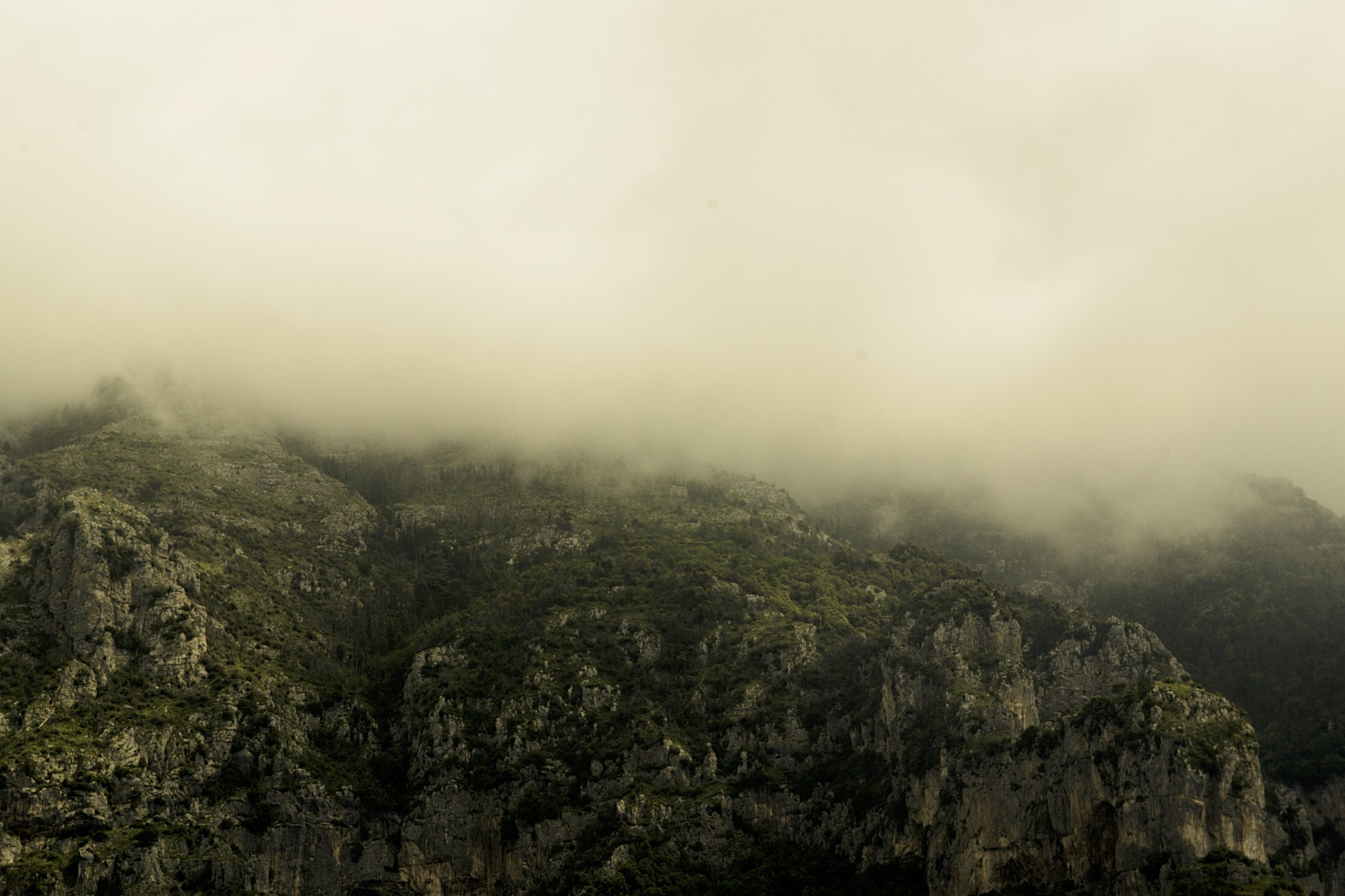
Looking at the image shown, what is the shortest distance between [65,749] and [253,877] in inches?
1421

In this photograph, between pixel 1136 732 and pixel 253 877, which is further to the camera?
pixel 253 877

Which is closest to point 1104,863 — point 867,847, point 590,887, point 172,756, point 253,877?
point 867,847

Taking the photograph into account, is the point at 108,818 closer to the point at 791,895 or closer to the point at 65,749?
the point at 65,749

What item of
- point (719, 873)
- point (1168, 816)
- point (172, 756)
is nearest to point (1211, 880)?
point (1168, 816)

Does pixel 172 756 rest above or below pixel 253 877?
above

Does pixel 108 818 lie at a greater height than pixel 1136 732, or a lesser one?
lesser

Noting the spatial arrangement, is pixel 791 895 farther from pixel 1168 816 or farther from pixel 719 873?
pixel 1168 816

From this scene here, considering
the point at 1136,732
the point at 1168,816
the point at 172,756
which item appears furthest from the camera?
the point at 172,756

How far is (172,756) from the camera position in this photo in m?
198

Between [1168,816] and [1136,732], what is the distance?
1430cm

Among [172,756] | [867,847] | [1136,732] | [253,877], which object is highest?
[1136,732]

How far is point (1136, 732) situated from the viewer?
16988cm

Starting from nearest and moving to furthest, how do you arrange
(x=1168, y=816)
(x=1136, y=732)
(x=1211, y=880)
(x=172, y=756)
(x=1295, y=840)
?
(x=1211, y=880), (x=1168, y=816), (x=1136, y=732), (x=1295, y=840), (x=172, y=756)

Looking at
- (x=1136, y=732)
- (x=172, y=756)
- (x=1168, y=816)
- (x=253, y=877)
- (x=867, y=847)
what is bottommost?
(x=253, y=877)
